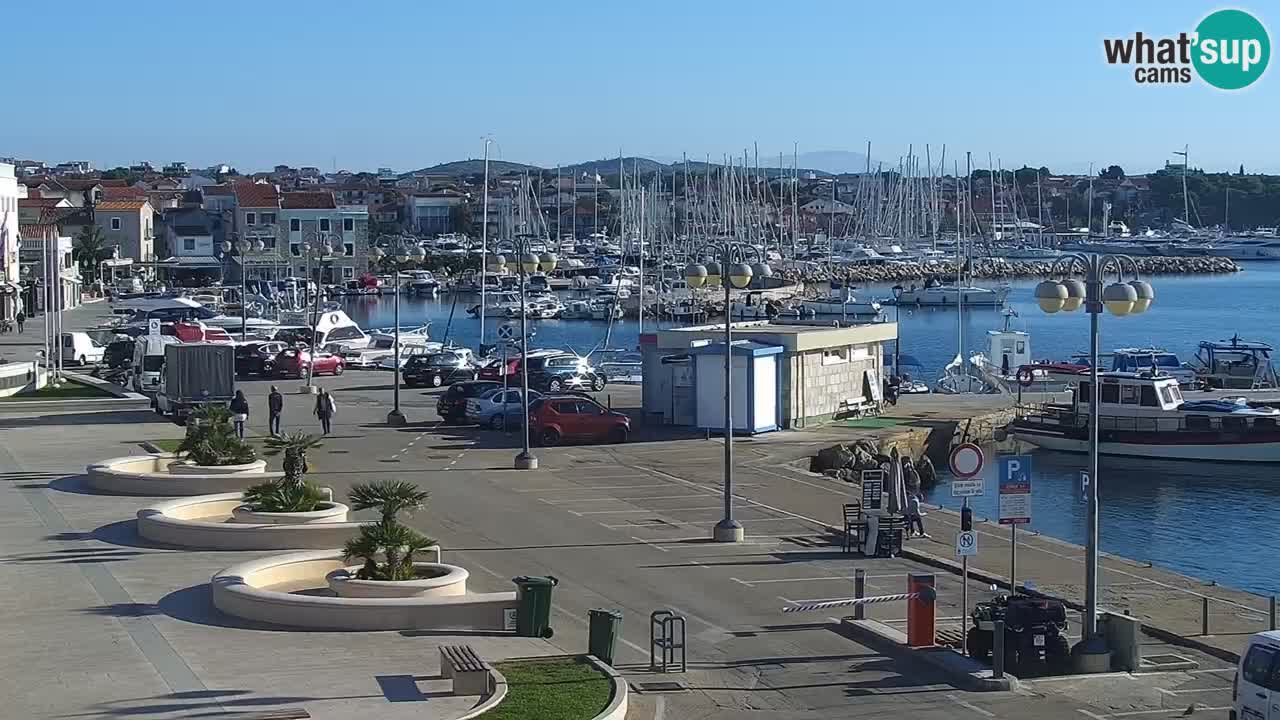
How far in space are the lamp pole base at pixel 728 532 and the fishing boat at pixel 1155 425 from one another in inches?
1023

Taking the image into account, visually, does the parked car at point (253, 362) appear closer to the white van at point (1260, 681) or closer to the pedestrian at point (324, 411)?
the pedestrian at point (324, 411)

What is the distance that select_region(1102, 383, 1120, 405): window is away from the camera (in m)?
51.5

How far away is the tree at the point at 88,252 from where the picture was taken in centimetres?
12111

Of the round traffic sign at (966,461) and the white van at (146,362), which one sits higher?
the round traffic sign at (966,461)

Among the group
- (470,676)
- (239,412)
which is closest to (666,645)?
(470,676)

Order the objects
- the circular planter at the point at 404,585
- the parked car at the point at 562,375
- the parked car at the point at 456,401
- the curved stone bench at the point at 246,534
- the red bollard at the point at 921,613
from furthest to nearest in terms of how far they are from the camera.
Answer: the parked car at the point at 562,375
the parked car at the point at 456,401
the curved stone bench at the point at 246,534
the circular planter at the point at 404,585
the red bollard at the point at 921,613

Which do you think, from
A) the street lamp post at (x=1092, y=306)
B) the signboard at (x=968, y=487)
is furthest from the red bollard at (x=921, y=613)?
the street lamp post at (x=1092, y=306)

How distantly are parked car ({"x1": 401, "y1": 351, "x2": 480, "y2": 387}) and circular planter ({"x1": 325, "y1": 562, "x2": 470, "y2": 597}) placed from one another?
34.7 metres

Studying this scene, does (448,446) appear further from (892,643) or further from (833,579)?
(892,643)

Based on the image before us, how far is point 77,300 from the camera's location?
103375 millimetres

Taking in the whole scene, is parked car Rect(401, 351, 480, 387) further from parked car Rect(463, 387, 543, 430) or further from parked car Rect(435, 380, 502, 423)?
parked car Rect(463, 387, 543, 430)

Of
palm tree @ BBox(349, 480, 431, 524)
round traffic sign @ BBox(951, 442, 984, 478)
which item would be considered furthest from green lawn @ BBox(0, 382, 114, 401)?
round traffic sign @ BBox(951, 442, 984, 478)

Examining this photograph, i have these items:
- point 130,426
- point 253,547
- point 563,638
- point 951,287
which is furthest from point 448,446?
point 951,287

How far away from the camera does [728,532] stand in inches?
1075
